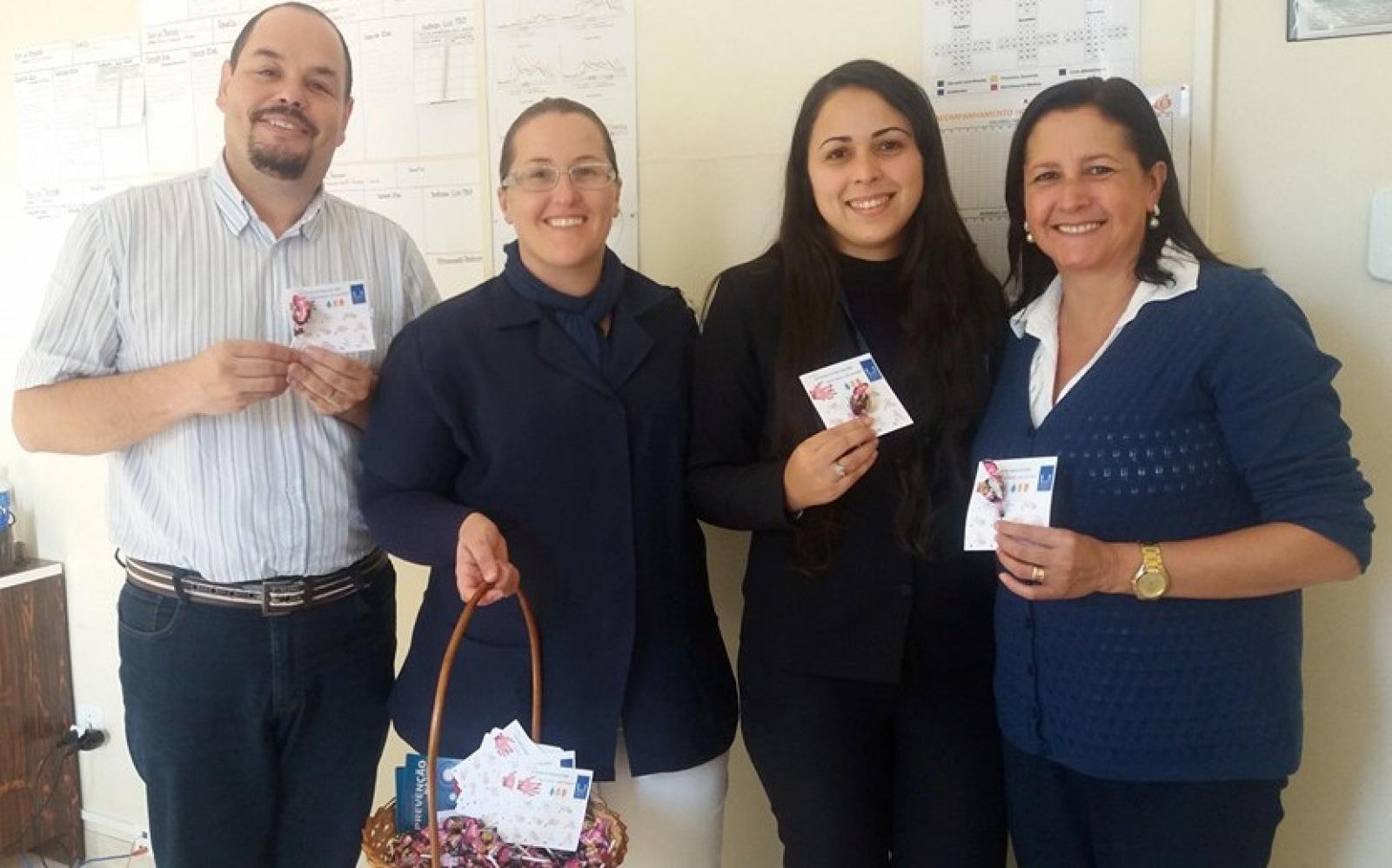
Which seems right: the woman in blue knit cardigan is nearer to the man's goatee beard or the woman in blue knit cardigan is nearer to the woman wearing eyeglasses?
the woman wearing eyeglasses

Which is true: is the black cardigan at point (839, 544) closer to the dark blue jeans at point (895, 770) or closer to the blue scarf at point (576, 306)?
the dark blue jeans at point (895, 770)

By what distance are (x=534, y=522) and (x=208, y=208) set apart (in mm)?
807

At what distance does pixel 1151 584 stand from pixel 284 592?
1345 millimetres

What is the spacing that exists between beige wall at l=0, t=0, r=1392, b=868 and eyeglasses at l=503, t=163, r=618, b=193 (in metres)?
0.57

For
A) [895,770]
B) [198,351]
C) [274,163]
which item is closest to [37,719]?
[198,351]

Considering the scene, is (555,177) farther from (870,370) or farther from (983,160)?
(983,160)

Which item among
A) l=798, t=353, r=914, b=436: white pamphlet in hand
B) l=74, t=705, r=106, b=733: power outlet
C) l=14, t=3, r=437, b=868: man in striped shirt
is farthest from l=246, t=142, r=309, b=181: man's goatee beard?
l=74, t=705, r=106, b=733: power outlet

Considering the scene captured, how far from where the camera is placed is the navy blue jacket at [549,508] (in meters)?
1.56

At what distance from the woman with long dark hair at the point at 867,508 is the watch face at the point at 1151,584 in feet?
1.01

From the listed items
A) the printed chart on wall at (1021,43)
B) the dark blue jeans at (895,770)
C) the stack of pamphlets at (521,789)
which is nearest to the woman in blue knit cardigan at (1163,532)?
the dark blue jeans at (895,770)

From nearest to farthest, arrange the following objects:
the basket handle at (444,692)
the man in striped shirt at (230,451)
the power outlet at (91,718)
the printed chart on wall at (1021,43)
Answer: the basket handle at (444,692) → the man in striped shirt at (230,451) → the printed chart on wall at (1021,43) → the power outlet at (91,718)

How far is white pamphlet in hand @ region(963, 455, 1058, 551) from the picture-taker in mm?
1341

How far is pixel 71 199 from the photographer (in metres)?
2.92

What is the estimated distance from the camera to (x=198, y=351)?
1675mm
